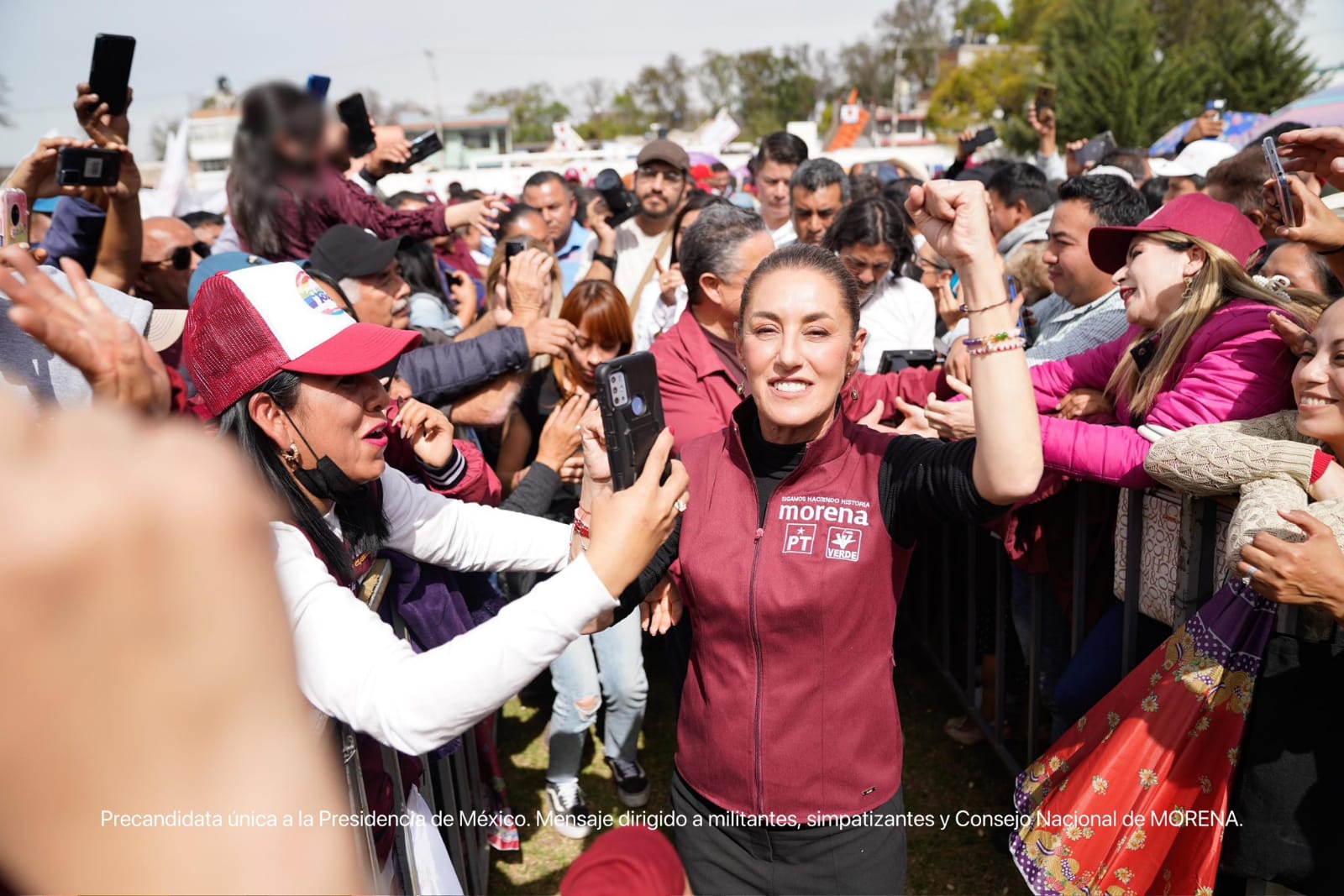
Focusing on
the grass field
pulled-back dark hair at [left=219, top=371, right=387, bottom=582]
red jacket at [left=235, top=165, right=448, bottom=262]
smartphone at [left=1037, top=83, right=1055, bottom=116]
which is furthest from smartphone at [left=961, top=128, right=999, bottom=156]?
pulled-back dark hair at [left=219, top=371, right=387, bottom=582]

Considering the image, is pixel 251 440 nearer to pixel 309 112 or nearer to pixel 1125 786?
pixel 309 112

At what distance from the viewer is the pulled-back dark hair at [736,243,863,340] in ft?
7.13

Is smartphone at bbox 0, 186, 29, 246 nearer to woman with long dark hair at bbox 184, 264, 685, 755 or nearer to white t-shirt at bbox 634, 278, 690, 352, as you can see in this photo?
woman with long dark hair at bbox 184, 264, 685, 755

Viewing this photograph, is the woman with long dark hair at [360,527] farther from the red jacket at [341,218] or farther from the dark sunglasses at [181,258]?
the dark sunglasses at [181,258]

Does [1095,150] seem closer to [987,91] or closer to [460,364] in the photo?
[460,364]

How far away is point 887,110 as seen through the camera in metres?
80.0

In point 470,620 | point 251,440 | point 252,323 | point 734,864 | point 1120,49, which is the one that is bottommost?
point 734,864

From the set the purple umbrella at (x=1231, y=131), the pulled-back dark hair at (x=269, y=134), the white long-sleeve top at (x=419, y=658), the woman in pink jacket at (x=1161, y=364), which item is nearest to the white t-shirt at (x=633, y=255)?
the woman in pink jacket at (x=1161, y=364)

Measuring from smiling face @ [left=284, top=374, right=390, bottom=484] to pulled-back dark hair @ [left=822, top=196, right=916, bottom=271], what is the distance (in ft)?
9.67

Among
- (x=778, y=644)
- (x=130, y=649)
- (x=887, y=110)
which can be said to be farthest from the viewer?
(x=887, y=110)

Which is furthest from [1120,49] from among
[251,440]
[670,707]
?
[251,440]

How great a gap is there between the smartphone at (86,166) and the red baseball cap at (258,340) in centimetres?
197

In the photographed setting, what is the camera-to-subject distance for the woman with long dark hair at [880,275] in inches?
177

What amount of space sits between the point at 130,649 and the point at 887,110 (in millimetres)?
87004
